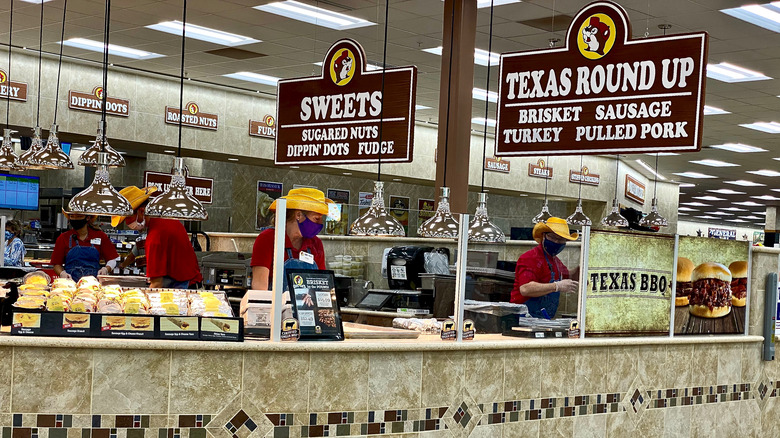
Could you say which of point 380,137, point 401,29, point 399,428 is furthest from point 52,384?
point 401,29

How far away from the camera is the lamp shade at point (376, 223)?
5.49 meters

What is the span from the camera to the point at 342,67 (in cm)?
700

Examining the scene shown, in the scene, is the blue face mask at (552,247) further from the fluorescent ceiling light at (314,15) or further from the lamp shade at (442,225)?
the fluorescent ceiling light at (314,15)

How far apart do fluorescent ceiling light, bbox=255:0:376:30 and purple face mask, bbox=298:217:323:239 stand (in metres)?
4.50

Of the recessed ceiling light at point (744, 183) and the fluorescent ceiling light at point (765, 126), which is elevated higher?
the fluorescent ceiling light at point (765, 126)

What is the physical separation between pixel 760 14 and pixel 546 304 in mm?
4391

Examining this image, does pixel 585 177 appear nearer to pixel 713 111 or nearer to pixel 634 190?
pixel 634 190

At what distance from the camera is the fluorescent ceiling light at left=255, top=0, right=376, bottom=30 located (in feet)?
30.6

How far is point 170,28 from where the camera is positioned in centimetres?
1043

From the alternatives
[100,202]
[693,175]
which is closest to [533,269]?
[100,202]

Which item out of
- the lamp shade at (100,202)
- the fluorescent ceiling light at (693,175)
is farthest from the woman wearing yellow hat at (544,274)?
the fluorescent ceiling light at (693,175)

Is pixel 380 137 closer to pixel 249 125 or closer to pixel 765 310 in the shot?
pixel 765 310

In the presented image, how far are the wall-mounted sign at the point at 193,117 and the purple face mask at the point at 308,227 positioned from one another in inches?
345

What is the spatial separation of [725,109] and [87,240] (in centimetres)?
929
